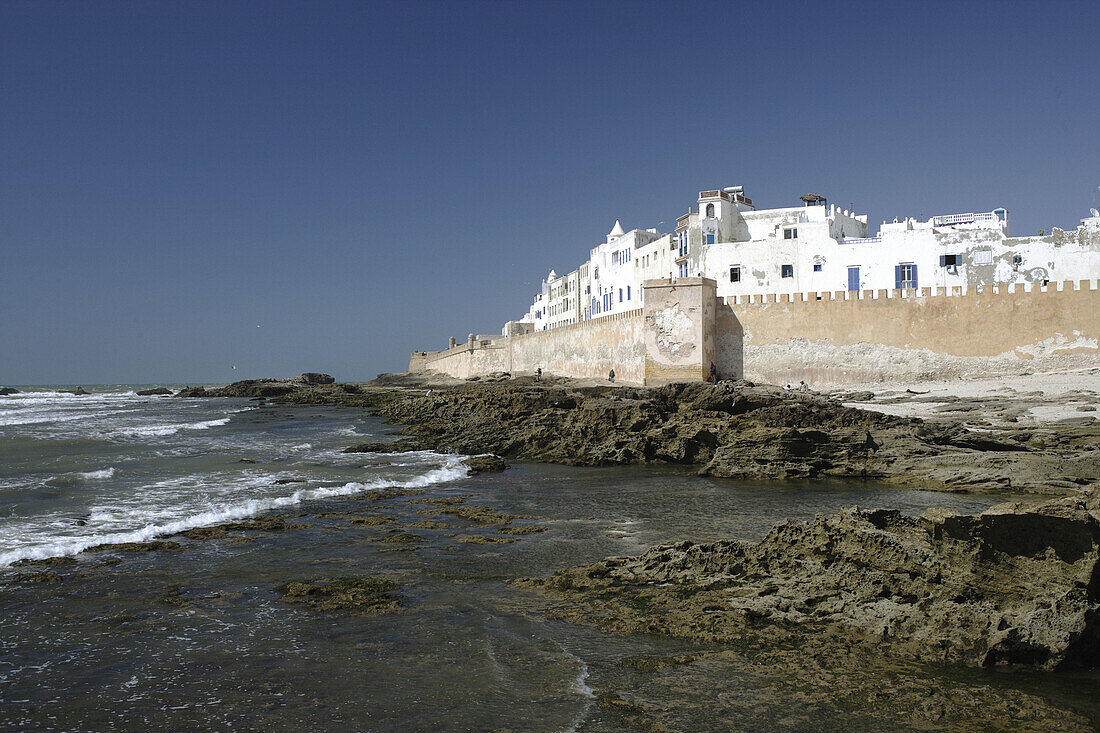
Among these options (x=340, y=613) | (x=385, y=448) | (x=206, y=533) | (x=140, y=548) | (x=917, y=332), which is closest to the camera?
(x=340, y=613)

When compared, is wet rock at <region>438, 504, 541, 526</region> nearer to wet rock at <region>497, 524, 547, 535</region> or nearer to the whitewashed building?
wet rock at <region>497, 524, 547, 535</region>

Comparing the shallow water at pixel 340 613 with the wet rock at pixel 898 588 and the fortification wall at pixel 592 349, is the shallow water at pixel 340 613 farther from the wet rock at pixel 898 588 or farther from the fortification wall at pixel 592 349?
the fortification wall at pixel 592 349

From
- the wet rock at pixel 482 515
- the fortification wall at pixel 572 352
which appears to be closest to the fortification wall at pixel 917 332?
the fortification wall at pixel 572 352

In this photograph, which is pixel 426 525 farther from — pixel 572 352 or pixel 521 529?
pixel 572 352

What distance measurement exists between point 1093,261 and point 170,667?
124ft

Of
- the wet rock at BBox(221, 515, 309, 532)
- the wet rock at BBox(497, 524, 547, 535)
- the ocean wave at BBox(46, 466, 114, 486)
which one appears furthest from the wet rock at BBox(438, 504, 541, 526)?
the ocean wave at BBox(46, 466, 114, 486)

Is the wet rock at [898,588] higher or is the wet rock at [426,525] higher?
the wet rock at [898,588]

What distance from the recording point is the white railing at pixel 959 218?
3738cm

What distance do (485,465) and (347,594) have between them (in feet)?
23.7

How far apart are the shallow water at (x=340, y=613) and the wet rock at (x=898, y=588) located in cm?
29

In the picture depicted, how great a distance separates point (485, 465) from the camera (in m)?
13.0

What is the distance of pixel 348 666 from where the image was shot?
14.3 ft

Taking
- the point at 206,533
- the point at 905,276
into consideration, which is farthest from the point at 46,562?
the point at 905,276

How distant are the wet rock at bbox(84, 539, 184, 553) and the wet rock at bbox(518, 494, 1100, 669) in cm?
421
